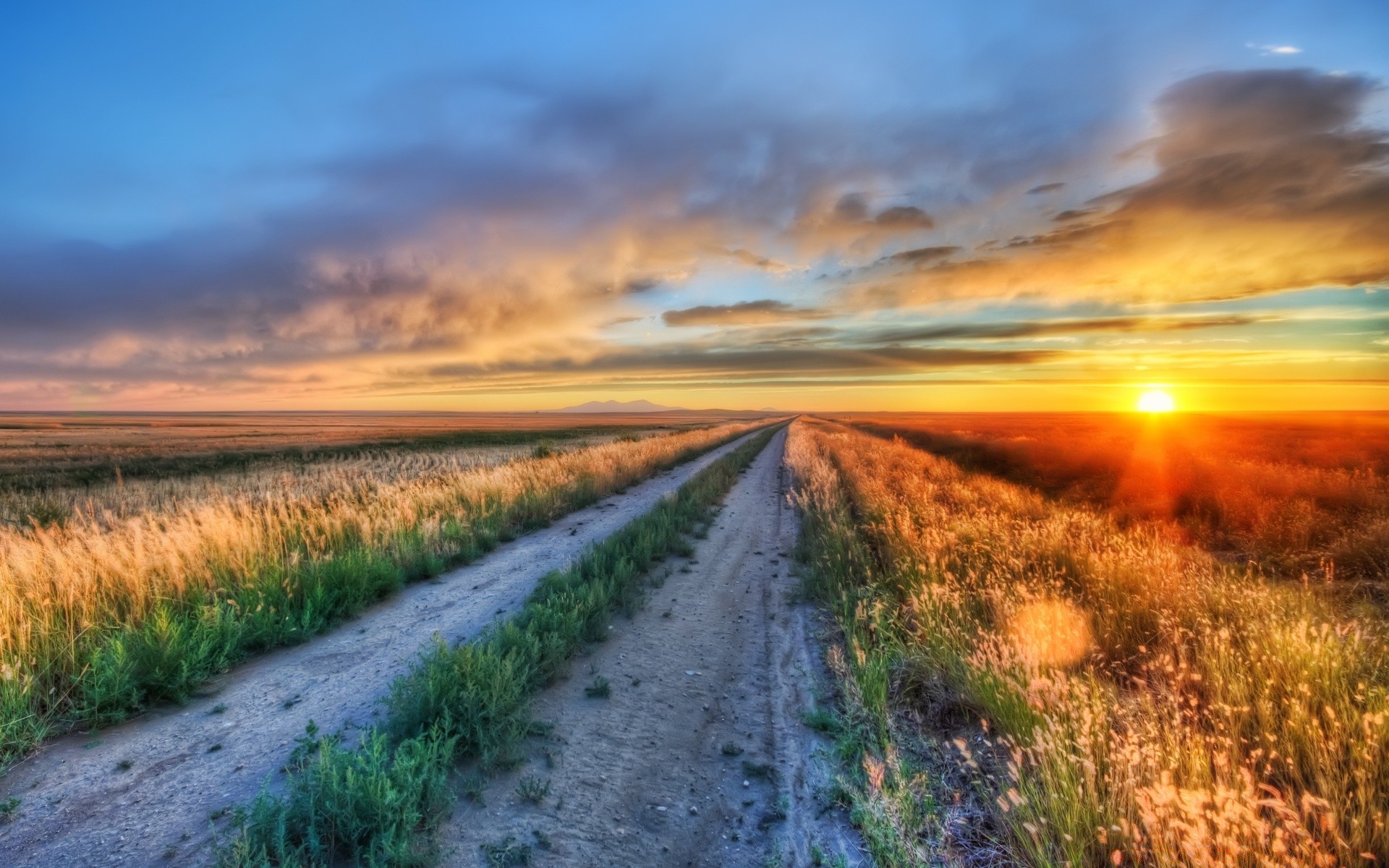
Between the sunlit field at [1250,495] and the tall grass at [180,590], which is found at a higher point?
the tall grass at [180,590]

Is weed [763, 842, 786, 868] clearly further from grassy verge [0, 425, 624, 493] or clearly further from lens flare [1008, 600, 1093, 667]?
grassy verge [0, 425, 624, 493]

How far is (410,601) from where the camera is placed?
8.28 metres

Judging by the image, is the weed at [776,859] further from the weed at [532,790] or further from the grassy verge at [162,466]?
the grassy verge at [162,466]

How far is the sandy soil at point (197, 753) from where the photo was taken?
351 cm

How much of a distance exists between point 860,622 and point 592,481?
43.1ft

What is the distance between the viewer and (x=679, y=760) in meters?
A: 4.55

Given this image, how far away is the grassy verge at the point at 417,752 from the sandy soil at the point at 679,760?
0.87ft

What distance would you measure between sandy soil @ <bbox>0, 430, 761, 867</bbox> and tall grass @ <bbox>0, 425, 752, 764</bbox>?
37 centimetres

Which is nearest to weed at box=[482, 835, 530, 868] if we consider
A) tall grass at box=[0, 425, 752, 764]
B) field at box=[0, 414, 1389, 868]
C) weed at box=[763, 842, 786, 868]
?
field at box=[0, 414, 1389, 868]

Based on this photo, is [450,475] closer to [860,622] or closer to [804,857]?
[860,622]

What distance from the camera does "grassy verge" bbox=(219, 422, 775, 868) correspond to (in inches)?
131

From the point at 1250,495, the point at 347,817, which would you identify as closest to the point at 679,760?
the point at 347,817

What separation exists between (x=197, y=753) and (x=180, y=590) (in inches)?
142

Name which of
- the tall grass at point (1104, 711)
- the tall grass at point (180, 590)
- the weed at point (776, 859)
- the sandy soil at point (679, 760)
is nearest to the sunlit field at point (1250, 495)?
the tall grass at point (1104, 711)
